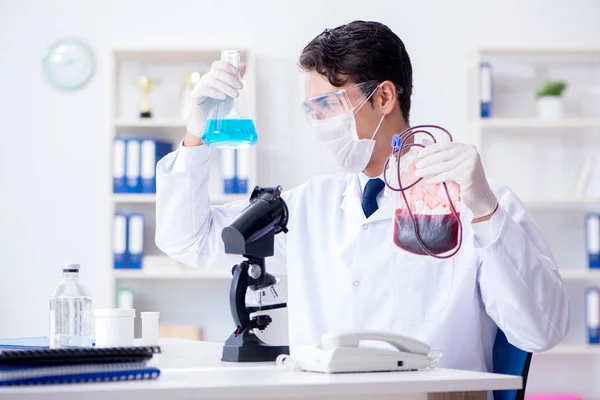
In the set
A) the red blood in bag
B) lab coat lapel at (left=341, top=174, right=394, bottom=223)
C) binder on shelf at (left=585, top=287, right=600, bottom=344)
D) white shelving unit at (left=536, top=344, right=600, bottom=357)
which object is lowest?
white shelving unit at (left=536, top=344, right=600, bottom=357)

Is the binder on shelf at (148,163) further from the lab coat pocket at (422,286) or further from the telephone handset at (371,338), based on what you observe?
the telephone handset at (371,338)

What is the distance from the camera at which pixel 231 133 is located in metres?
1.81

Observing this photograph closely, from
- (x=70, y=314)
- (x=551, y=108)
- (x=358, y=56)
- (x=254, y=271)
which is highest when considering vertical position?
(x=551, y=108)

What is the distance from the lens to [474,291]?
6.22ft

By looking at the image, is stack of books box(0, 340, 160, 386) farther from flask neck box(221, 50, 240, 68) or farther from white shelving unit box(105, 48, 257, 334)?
white shelving unit box(105, 48, 257, 334)

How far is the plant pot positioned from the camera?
4.10 meters

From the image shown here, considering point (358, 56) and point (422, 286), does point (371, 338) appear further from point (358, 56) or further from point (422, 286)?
point (358, 56)

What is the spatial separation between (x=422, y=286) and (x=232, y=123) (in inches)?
22.5

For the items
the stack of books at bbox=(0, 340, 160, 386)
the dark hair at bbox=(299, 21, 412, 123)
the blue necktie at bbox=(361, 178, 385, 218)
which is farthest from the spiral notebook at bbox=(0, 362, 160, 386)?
the dark hair at bbox=(299, 21, 412, 123)

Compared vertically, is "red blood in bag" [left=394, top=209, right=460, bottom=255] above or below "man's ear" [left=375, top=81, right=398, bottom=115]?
below

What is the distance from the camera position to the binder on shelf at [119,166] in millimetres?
3980

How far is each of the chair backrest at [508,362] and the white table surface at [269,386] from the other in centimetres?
41

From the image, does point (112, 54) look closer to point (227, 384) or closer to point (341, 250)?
point (341, 250)

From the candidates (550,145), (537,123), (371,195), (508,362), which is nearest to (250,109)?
(537,123)
